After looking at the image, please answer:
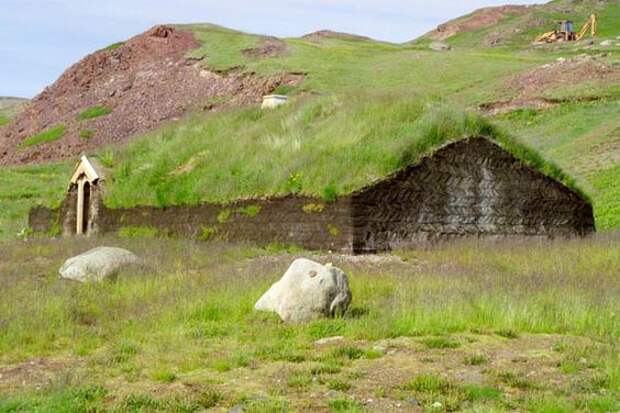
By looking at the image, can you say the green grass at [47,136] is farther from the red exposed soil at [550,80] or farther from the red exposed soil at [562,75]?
the red exposed soil at [562,75]

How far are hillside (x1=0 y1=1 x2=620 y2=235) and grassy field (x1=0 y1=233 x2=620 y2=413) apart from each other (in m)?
6.02

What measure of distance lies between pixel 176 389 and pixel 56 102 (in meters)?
54.7

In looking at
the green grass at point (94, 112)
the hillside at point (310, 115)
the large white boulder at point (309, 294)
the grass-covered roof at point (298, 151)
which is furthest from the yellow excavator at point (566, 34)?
the large white boulder at point (309, 294)

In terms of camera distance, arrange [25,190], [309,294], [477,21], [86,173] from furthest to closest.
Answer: [477,21] → [25,190] → [86,173] → [309,294]

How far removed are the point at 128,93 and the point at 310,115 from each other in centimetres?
3423

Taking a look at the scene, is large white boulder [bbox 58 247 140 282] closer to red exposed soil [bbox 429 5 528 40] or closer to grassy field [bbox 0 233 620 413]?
grassy field [bbox 0 233 620 413]

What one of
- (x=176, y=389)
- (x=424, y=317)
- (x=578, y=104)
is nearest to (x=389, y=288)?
(x=424, y=317)

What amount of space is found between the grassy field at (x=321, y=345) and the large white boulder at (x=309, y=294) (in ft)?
0.74

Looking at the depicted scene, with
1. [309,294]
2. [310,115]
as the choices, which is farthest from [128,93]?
[309,294]

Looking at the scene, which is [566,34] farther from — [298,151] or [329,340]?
[329,340]

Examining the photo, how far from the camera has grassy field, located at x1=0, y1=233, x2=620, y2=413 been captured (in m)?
7.09

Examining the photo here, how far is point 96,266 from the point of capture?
14.3m

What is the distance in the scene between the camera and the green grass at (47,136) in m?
52.2

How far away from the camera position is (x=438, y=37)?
295ft
